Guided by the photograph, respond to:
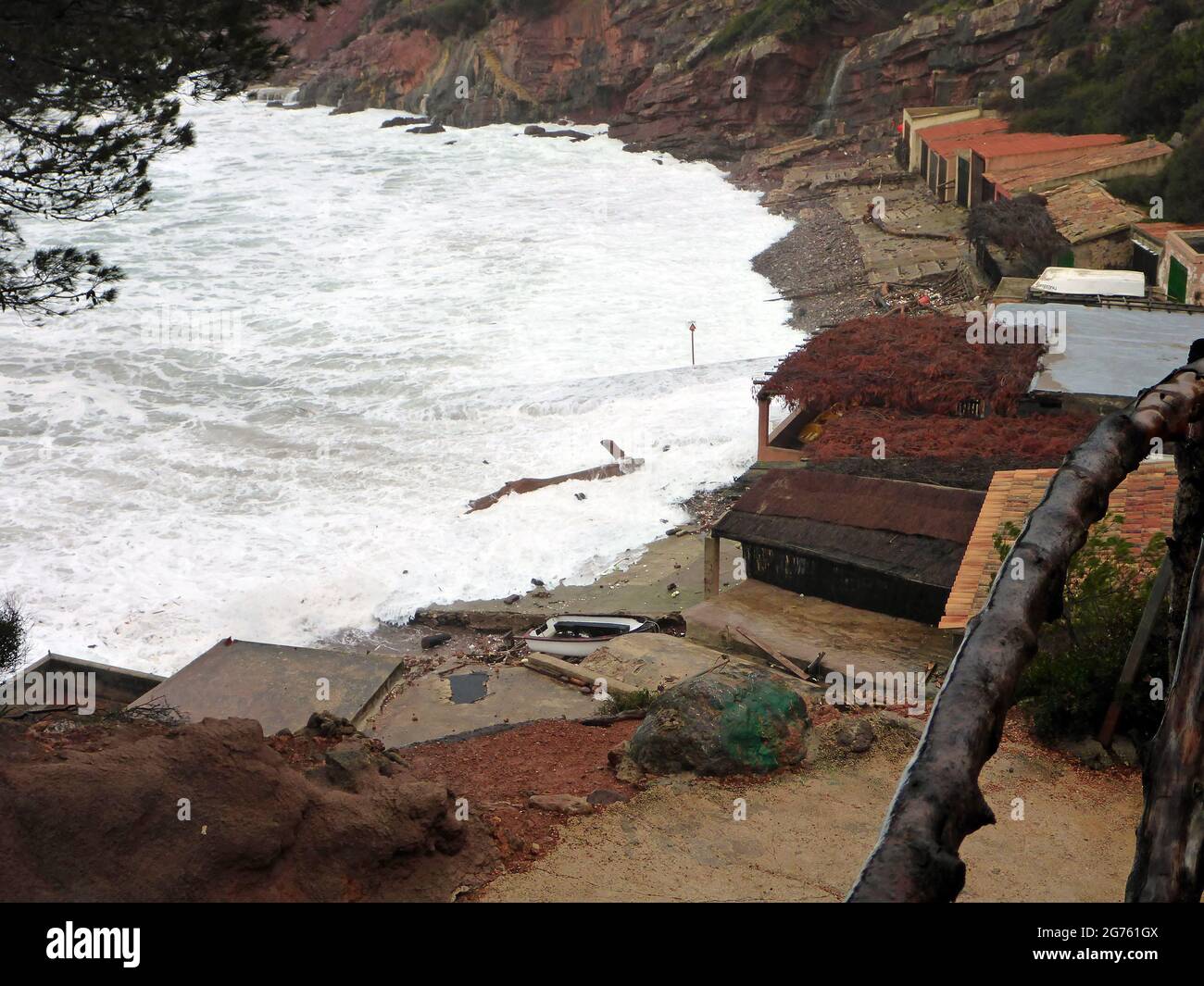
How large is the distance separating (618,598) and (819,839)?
10.8 meters

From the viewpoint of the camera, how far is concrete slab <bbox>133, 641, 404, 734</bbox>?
43.4 ft

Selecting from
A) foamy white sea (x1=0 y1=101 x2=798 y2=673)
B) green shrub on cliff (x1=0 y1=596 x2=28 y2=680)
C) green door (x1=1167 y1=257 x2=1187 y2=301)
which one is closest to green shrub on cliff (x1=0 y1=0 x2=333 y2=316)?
green shrub on cliff (x1=0 y1=596 x2=28 y2=680)

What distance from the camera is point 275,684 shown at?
13.8m

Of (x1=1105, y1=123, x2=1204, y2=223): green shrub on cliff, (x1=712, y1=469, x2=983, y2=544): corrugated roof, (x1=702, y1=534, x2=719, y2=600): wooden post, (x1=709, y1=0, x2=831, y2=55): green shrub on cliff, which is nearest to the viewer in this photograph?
(x1=712, y1=469, x2=983, y2=544): corrugated roof

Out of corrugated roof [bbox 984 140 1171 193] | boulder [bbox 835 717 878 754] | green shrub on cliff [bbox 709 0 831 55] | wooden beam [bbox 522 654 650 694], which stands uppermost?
green shrub on cliff [bbox 709 0 831 55]

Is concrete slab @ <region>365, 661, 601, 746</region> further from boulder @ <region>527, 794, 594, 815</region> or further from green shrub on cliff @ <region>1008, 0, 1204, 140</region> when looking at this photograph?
green shrub on cliff @ <region>1008, 0, 1204, 140</region>

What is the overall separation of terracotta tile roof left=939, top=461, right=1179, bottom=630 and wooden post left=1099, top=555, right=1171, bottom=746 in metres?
1.79

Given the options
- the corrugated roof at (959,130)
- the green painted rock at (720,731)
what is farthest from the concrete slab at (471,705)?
the corrugated roof at (959,130)

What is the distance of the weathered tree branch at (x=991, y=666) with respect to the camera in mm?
2480

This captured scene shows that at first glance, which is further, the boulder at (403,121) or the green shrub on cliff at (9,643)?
→ the boulder at (403,121)

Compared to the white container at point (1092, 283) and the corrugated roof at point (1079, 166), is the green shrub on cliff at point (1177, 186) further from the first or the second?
the white container at point (1092, 283)

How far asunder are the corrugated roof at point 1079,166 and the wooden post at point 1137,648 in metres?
29.8

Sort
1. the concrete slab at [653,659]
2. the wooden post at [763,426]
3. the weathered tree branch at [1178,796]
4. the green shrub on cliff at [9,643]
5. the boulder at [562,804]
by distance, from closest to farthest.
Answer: the weathered tree branch at [1178,796], the boulder at [562,804], the concrete slab at [653,659], the green shrub on cliff at [9,643], the wooden post at [763,426]

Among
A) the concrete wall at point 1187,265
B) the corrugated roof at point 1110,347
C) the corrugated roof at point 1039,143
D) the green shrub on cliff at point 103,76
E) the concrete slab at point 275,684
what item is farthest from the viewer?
the corrugated roof at point 1039,143
